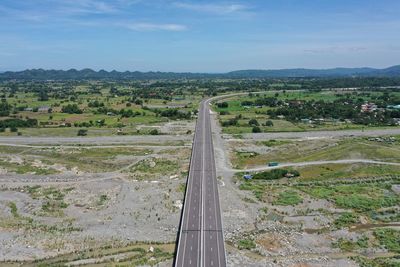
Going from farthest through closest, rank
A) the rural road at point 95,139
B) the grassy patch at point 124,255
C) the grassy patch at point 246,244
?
1. the rural road at point 95,139
2. the grassy patch at point 246,244
3. the grassy patch at point 124,255

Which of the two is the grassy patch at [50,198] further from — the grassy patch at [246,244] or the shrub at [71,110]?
the shrub at [71,110]

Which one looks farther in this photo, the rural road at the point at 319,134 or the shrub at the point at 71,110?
the shrub at the point at 71,110

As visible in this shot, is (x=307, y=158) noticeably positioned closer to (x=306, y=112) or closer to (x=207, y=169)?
(x=207, y=169)

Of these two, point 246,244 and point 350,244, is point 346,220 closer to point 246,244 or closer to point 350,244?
point 350,244

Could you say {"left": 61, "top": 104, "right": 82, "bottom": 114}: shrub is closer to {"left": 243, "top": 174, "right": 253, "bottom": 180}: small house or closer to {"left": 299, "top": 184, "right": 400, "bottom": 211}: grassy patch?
{"left": 243, "top": 174, "right": 253, "bottom": 180}: small house

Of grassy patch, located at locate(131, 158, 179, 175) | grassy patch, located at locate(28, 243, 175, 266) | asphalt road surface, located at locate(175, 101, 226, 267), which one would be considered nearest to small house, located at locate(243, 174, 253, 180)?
asphalt road surface, located at locate(175, 101, 226, 267)

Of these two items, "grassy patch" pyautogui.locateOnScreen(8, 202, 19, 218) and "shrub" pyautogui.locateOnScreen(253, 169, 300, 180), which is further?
"shrub" pyautogui.locateOnScreen(253, 169, 300, 180)

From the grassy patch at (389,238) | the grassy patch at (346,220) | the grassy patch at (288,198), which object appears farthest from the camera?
the grassy patch at (288,198)

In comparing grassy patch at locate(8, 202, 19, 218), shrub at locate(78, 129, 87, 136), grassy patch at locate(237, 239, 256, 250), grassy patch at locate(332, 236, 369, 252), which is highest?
shrub at locate(78, 129, 87, 136)

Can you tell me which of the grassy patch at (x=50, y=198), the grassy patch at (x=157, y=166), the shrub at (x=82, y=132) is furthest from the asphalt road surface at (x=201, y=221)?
the shrub at (x=82, y=132)

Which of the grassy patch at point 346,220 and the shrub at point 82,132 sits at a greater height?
the shrub at point 82,132
